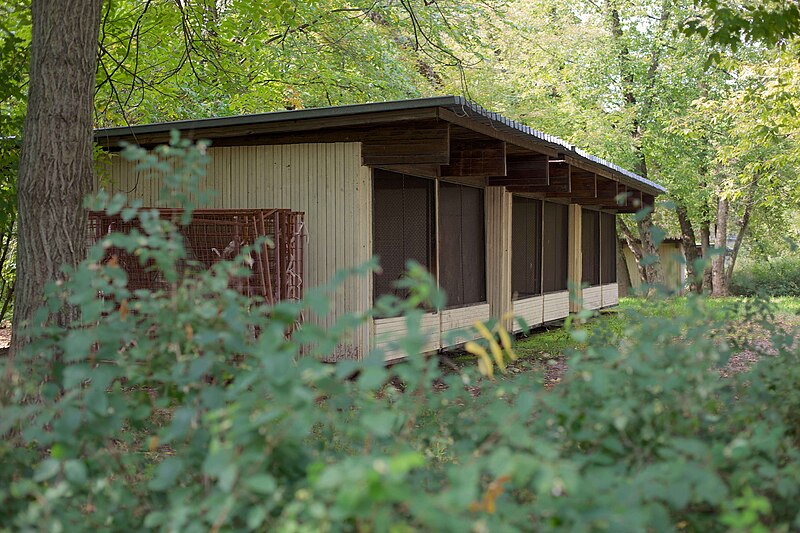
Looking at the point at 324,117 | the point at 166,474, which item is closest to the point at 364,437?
the point at 166,474

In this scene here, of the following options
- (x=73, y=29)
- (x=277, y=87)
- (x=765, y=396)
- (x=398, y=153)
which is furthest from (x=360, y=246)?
(x=277, y=87)

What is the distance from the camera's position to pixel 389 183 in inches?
367

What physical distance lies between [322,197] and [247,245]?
124 cm

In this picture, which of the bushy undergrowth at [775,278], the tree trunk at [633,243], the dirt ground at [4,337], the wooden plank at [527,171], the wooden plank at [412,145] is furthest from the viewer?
the bushy undergrowth at [775,278]

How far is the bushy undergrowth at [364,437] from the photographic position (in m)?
2.11

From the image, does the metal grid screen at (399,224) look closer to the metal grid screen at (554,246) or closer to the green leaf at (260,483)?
the metal grid screen at (554,246)

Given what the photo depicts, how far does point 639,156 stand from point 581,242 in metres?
9.46

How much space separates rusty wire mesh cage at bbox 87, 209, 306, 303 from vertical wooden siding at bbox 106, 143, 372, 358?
0.80ft

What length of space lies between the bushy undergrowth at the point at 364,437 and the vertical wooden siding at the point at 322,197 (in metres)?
5.42

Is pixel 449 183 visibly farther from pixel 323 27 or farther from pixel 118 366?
pixel 323 27

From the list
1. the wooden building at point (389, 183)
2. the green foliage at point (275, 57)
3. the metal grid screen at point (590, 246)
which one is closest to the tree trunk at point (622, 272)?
the green foliage at point (275, 57)

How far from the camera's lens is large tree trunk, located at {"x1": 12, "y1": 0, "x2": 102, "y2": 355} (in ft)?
17.6

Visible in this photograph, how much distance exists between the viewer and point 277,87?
62.1 feet

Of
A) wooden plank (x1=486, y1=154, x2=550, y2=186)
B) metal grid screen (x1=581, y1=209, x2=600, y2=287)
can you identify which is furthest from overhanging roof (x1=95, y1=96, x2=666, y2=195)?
metal grid screen (x1=581, y1=209, x2=600, y2=287)
